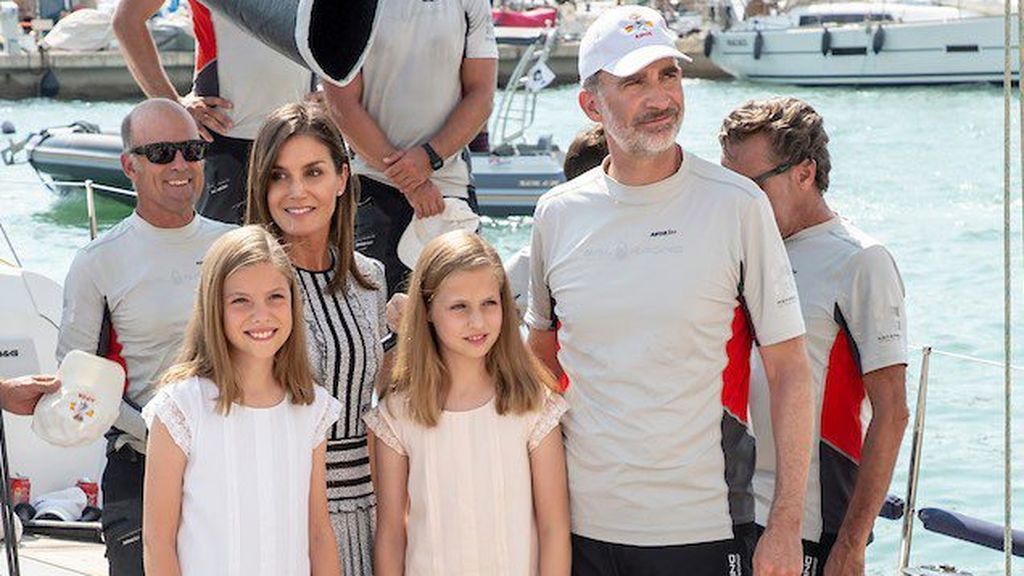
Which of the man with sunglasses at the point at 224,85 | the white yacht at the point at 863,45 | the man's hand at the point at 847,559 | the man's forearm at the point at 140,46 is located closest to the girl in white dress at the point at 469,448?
the man's hand at the point at 847,559

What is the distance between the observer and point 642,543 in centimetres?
288

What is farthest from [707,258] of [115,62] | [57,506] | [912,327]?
[115,62]

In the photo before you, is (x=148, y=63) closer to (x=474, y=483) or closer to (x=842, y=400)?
(x=474, y=483)

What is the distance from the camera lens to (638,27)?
295cm

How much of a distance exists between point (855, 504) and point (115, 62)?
3147 cm

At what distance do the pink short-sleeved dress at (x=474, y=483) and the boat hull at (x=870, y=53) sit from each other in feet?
102

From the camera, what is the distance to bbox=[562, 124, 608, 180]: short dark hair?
370cm

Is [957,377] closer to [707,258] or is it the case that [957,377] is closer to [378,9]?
[707,258]

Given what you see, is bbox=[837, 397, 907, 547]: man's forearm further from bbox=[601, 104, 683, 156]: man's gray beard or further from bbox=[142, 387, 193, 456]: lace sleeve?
bbox=[142, 387, 193, 456]: lace sleeve

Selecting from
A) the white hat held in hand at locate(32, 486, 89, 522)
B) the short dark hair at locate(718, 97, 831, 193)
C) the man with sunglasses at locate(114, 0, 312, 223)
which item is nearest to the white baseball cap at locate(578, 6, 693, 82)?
the short dark hair at locate(718, 97, 831, 193)

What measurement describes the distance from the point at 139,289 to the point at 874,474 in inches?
59.8

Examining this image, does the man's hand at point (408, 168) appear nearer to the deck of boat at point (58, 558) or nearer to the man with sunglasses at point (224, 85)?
the man with sunglasses at point (224, 85)

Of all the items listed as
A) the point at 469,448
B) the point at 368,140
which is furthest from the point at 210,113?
the point at 469,448

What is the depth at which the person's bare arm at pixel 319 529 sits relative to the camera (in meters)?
2.94
